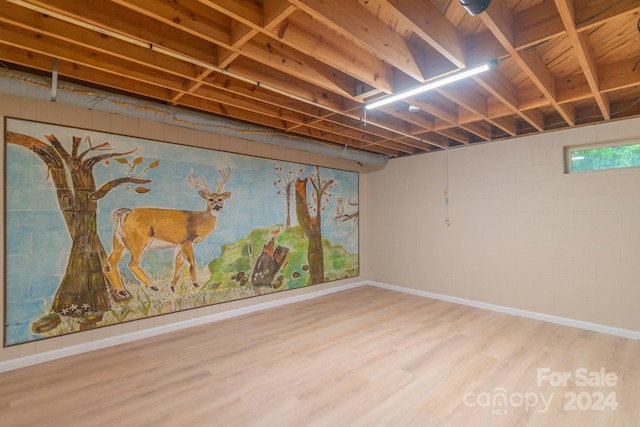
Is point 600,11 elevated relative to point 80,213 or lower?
elevated

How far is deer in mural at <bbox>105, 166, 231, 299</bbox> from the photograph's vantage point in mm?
3418

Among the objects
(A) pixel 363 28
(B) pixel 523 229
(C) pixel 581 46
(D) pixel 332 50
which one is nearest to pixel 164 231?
(D) pixel 332 50

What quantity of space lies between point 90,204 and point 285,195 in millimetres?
2641

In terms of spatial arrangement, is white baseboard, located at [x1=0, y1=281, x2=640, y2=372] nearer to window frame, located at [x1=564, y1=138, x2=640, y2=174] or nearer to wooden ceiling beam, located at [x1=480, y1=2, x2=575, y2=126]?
window frame, located at [x1=564, y1=138, x2=640, y2=174]

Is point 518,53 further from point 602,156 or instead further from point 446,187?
point 446,187

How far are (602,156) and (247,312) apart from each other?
5.39 meters

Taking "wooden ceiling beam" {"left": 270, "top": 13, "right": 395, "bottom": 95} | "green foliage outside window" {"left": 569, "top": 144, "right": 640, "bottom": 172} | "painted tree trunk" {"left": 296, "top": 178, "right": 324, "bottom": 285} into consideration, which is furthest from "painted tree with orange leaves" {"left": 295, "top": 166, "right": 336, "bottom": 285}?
"green foliage outside window" {"left": 569, "top": 144, "right": 640, "bottom": 172}

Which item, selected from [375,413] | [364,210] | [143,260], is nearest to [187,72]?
[143,260]

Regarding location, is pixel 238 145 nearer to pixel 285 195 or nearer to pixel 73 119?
pixel 285 195

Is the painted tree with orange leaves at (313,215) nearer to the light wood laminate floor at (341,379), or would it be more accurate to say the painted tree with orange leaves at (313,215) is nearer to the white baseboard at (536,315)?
the light wood laminate floor at (341,379)

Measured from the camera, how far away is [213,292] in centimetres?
416

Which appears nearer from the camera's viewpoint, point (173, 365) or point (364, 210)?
point (173, 365)

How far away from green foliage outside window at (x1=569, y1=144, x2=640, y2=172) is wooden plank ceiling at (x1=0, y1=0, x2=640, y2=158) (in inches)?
16.3

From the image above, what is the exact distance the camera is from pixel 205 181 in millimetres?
4094
